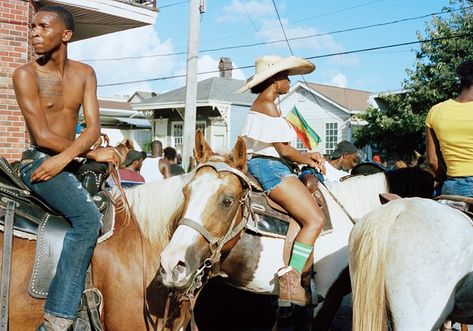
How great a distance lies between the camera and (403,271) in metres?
2.86

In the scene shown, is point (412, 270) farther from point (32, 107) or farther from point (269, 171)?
point (32, 107)

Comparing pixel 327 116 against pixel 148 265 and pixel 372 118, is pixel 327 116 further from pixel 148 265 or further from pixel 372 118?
pixel 148 265

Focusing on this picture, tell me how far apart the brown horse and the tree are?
1649 cm

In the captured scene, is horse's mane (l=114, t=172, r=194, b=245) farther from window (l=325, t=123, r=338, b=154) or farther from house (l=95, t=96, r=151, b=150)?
window (l=325, t=123, r=338, b=154)

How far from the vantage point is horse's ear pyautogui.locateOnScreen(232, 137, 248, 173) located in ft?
12.5

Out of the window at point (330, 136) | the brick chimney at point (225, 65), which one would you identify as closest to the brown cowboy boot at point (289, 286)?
the window at point (330, 136)

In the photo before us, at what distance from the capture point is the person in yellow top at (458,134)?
3.61m

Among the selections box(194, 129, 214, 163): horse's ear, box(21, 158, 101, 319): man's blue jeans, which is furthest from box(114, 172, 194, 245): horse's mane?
box(21, 158, 101, 319): man's blue jeans

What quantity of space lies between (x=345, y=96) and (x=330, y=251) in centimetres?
2423

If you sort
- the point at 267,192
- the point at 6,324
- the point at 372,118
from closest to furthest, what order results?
the point at 6,324
the point at 267,192
the point at 372,118

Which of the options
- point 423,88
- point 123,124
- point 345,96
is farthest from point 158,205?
point 123,124

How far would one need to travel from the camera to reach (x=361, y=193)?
450 centimetres

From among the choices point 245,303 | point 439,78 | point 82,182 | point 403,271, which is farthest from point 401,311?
point 439,78

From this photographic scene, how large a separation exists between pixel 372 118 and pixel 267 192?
57.7 ft
